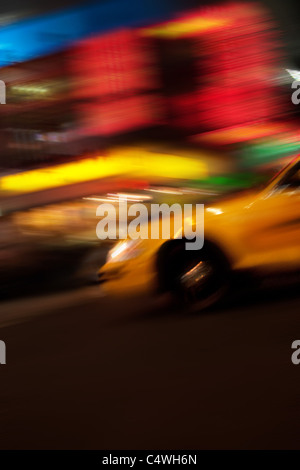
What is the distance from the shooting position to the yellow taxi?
16.5 feet

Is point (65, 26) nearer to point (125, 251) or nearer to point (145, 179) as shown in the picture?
point (145, 179)

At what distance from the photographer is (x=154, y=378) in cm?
372

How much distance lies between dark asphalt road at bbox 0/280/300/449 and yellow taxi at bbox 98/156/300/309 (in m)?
0.24

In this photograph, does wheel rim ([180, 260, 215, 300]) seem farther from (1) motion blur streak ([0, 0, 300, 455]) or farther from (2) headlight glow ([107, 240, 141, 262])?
(2) headlight glow ([107, 240, 141, 262])

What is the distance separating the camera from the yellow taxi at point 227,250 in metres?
5.04

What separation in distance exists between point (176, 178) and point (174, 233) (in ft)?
13.3

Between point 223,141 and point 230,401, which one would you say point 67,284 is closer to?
point 223,141

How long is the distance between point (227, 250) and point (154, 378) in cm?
167

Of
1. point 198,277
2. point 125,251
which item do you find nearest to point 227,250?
point 198,277

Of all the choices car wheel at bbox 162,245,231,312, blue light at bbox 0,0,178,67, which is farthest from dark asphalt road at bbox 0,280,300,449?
blue light at bbox 0,0,178,67

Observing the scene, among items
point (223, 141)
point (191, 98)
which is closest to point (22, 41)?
point (191, 98)

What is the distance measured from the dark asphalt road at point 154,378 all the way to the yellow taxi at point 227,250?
0.77ft
